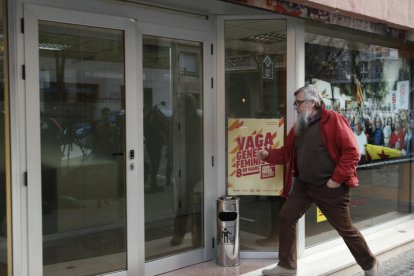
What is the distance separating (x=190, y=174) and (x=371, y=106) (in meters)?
2.78

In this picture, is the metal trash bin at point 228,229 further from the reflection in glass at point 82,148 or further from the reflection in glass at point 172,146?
the reflection in glass at point 82,148

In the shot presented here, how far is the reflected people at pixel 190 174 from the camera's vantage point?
197 inches

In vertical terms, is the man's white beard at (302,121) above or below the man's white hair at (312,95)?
below

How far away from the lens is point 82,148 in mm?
4207

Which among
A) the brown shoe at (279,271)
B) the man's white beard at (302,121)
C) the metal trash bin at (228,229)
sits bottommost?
the brown shoe at (279,271)

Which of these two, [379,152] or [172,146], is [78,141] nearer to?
[172,146]

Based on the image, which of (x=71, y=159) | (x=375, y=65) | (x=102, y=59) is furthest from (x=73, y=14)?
(x=375, y=65)

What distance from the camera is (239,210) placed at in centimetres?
→ 530

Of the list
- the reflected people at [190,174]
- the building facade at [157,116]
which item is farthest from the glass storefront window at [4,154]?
the reflected people at [190,174]

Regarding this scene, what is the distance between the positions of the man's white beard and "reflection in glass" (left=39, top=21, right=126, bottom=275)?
1.58m

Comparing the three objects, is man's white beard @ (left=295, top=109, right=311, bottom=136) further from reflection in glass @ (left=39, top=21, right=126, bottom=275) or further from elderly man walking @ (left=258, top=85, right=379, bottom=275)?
reflection in glass @ (left=39, top=21, right=126, bottom=275)

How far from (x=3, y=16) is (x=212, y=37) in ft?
6.90

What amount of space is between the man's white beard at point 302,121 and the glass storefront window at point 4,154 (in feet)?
8.07

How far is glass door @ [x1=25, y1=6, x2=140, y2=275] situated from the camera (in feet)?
12.6
